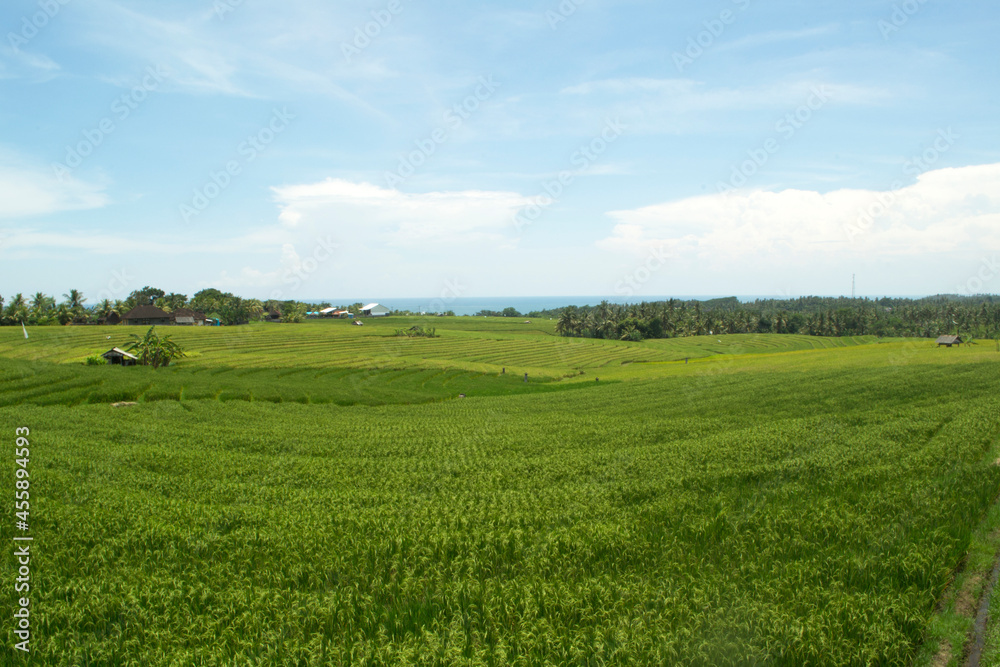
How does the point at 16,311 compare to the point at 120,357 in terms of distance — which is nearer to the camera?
the point at 120,357

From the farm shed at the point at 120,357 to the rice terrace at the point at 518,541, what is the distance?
38.3 m

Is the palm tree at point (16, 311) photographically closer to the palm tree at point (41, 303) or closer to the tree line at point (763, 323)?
the palm tree at point (41, 303)

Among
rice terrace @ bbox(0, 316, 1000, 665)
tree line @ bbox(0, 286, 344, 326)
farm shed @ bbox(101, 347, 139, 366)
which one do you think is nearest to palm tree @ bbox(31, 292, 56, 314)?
tree line @ bbox(0, 286, 344, 326)

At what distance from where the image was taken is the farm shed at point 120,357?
61312 mm

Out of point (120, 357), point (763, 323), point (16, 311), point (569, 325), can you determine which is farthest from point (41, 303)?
point (763, 323)

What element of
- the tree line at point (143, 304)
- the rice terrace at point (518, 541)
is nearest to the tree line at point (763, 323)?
the tree line at point (143, 304)

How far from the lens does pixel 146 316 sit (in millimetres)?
120000

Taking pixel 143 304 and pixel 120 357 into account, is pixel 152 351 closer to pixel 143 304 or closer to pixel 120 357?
pixel 120 357

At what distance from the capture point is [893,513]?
12414mm

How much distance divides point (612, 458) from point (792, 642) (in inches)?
442

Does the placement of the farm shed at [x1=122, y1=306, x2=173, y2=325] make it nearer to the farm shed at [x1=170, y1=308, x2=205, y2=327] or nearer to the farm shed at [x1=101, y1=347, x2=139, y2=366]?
the farm shed at [x1=170, y1=308, x2=205, y2=327]

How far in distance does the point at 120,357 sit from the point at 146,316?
6824 cm

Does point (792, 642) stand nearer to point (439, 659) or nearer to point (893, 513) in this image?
point (439, 659)

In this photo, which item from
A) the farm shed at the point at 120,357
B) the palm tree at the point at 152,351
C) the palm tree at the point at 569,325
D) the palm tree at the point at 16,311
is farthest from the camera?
the palm tree at the point at 569,325
